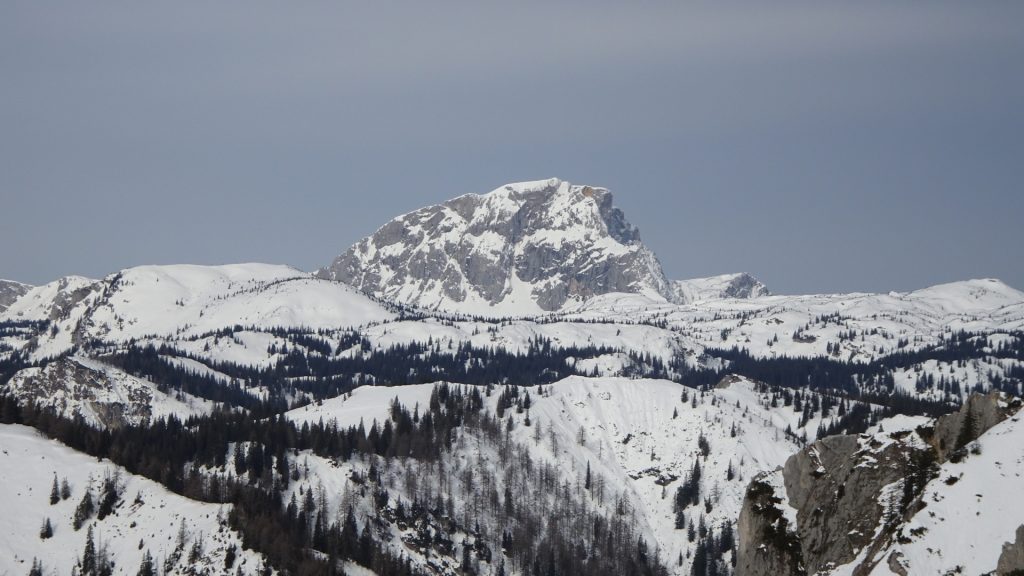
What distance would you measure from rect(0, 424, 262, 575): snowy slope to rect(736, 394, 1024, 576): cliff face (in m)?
89.8

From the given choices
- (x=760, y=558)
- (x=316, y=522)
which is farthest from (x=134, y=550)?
(x=760, y=558)

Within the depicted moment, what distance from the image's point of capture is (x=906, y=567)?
63844 millimetres

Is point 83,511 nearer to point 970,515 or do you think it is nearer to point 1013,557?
point 970,515

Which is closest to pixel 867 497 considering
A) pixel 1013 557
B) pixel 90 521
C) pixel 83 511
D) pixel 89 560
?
pixel 1013 557

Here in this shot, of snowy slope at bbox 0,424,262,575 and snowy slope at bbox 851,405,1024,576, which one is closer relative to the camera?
snowy slope at bbox 851,405,1024,576

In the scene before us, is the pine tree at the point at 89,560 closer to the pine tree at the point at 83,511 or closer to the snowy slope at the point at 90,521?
the snowy slope at the point at 90,521

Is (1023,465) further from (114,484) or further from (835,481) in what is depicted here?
(114,484)

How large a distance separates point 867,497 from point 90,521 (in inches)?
5084

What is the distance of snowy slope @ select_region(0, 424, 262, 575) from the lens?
518 feet

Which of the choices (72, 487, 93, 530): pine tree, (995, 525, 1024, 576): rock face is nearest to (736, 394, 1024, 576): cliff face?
(995, 525, 1024, 576): rock face

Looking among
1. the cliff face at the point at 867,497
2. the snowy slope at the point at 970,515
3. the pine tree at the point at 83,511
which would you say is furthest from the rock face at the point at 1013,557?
the pine tree at the point at 83,511

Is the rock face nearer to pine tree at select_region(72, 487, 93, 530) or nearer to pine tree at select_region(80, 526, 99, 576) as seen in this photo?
pine tree at select_region(80, 526, 99, 576)

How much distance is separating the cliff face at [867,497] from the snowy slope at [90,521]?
89763 millimetres

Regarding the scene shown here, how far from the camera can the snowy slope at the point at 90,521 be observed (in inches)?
6211
